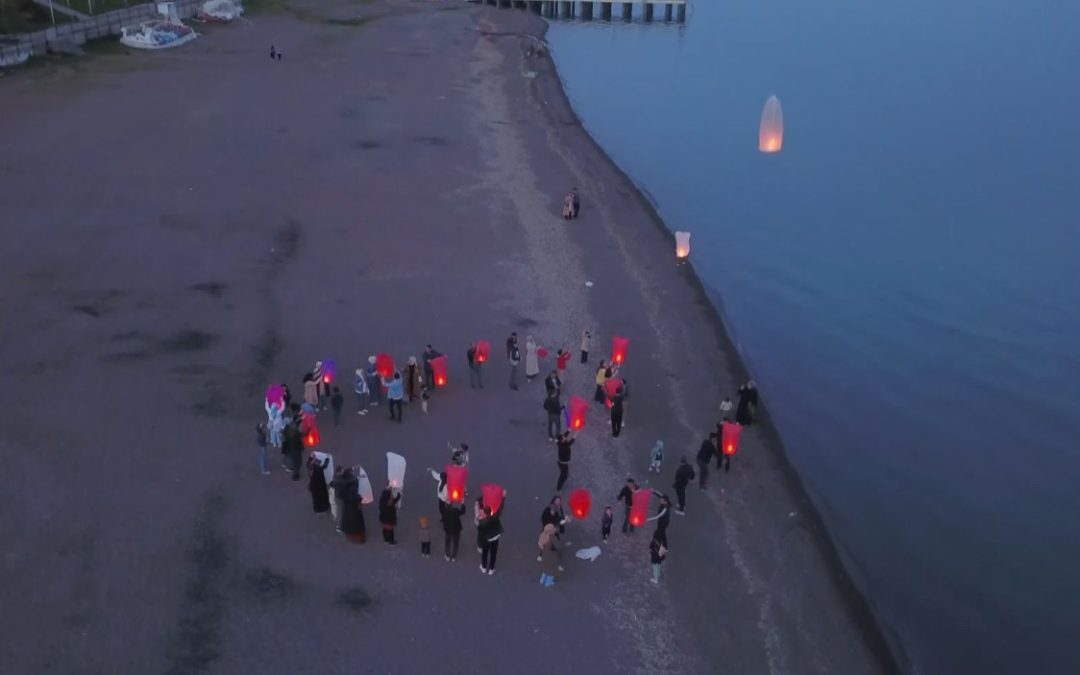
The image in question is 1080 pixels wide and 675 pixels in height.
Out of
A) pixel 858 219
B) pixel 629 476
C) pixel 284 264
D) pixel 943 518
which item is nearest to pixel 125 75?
pixel 284 264

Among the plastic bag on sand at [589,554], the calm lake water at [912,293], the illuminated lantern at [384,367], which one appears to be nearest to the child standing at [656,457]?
the plastic bag on sand at [589,554]

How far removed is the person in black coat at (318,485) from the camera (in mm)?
14869

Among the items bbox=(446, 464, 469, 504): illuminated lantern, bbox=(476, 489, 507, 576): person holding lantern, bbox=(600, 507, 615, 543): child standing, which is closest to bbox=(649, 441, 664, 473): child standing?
bbox=(600, 507, 615, 543): child standing

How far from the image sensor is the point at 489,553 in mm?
14016

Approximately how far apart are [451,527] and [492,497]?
75 centimetres

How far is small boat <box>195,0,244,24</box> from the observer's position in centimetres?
6550

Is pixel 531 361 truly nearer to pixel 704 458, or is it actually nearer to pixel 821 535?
pixel 704 458

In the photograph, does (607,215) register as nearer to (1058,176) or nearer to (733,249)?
(733,249)

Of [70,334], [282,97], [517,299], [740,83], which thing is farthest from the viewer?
[740,83]

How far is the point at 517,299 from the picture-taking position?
2483cm

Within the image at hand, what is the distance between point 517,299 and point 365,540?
1120cm

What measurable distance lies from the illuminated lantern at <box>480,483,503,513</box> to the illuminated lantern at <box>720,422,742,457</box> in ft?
17.1

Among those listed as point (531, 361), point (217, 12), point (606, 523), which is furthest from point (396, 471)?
point (217, 12)

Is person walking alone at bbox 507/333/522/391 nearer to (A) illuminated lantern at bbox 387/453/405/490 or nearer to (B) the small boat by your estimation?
(A) illuminated lantern at bbox 387/453/405/490
